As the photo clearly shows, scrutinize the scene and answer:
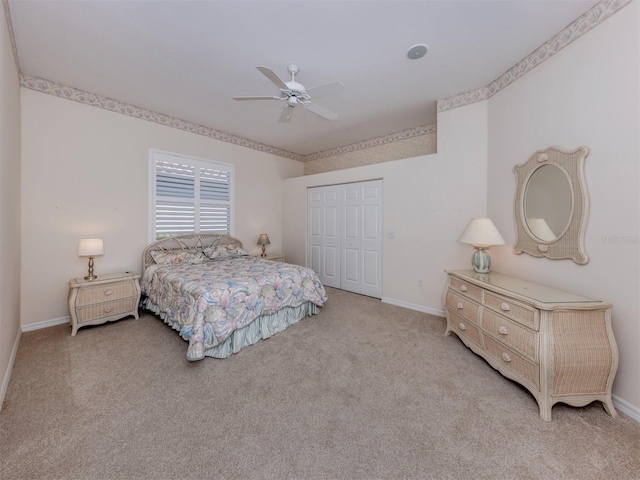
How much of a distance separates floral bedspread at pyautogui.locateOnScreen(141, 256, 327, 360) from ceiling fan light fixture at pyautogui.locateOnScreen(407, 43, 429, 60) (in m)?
2.74

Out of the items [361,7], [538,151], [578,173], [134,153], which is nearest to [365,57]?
[361,7]

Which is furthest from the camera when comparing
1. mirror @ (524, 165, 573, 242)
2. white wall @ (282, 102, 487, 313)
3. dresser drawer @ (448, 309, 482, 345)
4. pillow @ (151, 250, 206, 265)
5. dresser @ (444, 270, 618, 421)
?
pillow @ (151, 250, 206, 265)

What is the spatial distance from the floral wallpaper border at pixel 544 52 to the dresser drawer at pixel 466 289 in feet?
7.43

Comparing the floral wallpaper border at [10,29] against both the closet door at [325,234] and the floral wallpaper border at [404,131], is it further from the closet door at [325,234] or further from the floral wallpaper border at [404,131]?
the closet door at [325,234]

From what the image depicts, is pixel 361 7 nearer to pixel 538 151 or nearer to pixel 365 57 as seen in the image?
pixel 365 57

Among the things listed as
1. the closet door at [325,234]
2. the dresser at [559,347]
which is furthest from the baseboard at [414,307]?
the dresser at [559,347]

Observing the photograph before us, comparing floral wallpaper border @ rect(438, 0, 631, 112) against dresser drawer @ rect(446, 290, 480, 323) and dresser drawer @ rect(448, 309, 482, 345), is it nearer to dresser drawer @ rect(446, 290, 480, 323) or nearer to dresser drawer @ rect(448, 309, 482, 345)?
dresser drawer @ rect(446, 290, 480, 323)

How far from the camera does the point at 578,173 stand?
208 cm

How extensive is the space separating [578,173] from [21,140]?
18.4 ft

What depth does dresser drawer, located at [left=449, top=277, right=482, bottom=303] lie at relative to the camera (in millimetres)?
2405

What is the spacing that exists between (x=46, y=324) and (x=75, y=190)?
1.69 m

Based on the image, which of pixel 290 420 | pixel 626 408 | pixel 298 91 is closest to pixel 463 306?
pixel 626 408

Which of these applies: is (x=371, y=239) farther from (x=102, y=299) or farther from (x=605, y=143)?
(x=102, y=299)

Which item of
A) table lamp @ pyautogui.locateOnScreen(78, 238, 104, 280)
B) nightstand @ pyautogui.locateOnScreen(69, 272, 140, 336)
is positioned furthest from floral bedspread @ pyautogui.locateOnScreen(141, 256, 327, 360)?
table lamp @ pyautogui.locateOnScreen(78, 238, 104, 280)
